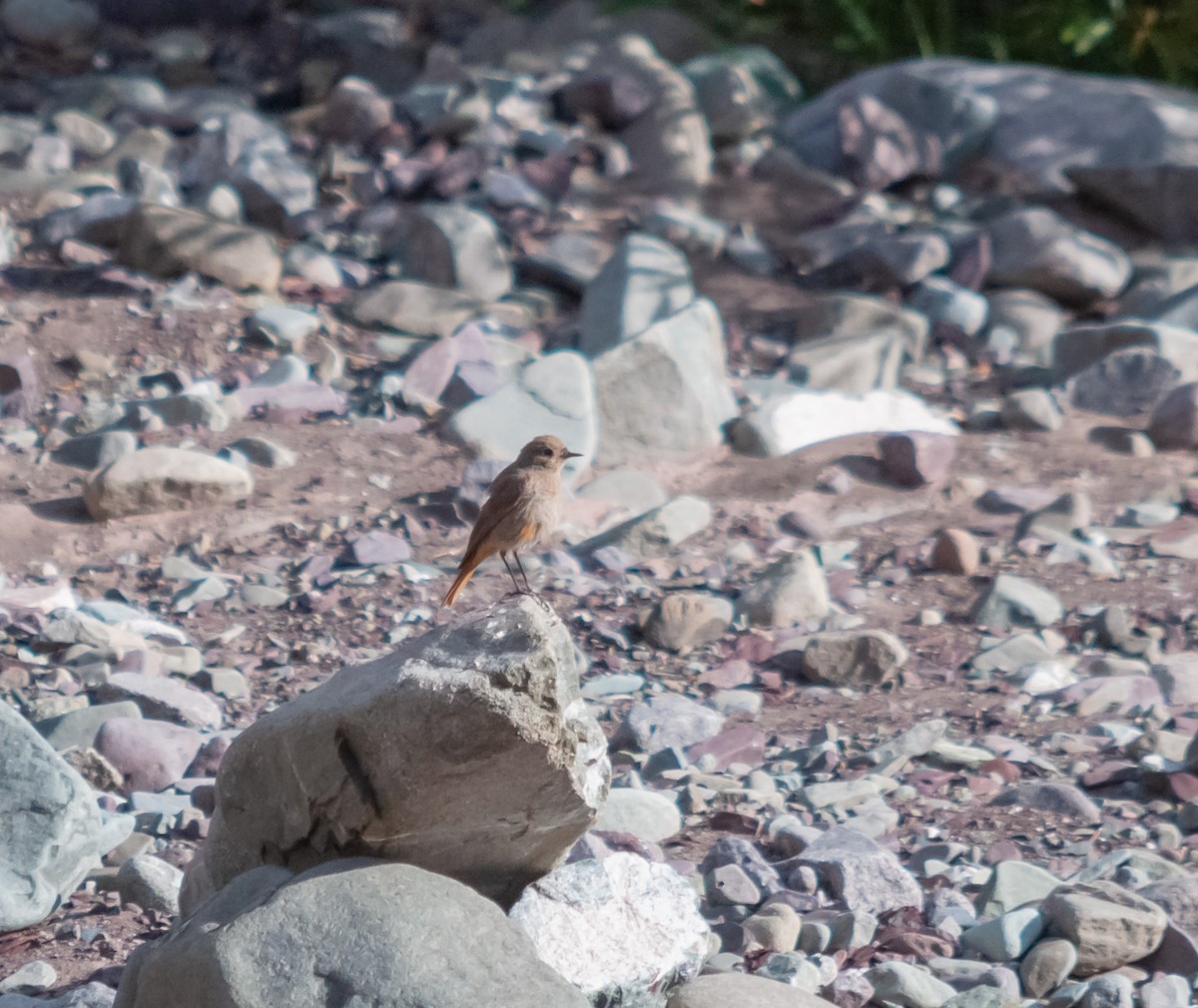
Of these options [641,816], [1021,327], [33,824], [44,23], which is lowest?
[1021,327]

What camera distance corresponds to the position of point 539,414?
23.5ft

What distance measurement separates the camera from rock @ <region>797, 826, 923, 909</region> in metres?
4.16

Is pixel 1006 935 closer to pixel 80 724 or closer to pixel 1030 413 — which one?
pixel 80 724

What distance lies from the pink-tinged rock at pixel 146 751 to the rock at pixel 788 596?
2.23m

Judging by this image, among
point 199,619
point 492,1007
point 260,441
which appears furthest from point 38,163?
point 492,1007

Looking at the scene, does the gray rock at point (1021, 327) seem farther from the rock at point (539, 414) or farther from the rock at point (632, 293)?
the rock at point (539, 414)

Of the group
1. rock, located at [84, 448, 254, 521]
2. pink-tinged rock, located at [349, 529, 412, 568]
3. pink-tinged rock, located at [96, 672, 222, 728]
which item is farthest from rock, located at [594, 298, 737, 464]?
pink-tinged rock, located at [96, 672, 222, 728]

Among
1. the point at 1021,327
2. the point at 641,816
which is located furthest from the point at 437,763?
the point at 1021,327

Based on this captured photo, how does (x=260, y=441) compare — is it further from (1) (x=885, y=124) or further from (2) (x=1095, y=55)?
(2) (x=1095, y=55)

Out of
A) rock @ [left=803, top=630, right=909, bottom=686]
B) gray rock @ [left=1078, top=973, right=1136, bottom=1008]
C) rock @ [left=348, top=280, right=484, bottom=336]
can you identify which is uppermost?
gray rock @ [left=1078, top=973, right=1136, bottom=1008]

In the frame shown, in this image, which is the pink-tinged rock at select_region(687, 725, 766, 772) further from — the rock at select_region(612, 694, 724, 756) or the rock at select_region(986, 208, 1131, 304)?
the rock at select_region(986, 208, 1131, 304)

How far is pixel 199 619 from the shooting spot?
580 cm

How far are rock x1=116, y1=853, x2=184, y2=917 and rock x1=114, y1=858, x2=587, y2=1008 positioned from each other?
768mm

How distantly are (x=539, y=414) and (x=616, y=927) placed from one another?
3870mm
